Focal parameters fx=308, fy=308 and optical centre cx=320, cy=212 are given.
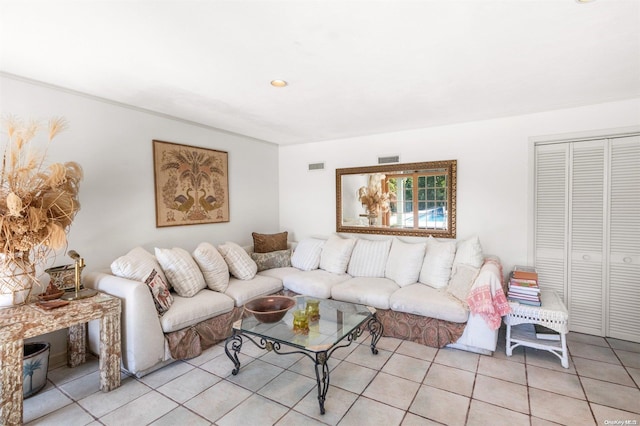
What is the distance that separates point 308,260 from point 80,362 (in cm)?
251

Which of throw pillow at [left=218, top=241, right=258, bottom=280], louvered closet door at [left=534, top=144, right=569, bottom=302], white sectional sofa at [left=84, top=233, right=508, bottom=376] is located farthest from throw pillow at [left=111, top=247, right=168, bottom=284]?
louvered closet door at [left=534, top=144, right=569, bottom=302]

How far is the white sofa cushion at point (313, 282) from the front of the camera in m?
3.49

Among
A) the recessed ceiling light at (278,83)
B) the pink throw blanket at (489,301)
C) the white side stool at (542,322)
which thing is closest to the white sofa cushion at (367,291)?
the pink throw blanket at (489,301)

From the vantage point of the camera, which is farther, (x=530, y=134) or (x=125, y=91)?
(x=530, y=134)

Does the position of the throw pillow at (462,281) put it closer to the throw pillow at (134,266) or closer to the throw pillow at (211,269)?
the throw pillow at (211,269)

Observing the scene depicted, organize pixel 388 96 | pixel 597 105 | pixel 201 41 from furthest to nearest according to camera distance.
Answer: pixel 597 105, pixel 388 96, pixel 201 41

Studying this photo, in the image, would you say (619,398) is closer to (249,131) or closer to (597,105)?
(597,105)

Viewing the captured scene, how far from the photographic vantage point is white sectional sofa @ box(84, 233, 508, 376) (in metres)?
2.49

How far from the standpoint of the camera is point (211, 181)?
12.8 ft

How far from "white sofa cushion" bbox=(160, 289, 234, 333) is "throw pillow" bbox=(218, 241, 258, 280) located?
453mm

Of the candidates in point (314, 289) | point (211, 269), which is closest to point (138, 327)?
point (211, 269)

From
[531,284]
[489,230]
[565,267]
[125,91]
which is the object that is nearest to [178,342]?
[125,91]

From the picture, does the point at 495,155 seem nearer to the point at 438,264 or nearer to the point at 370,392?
the point at 438,264

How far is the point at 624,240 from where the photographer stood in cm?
300
